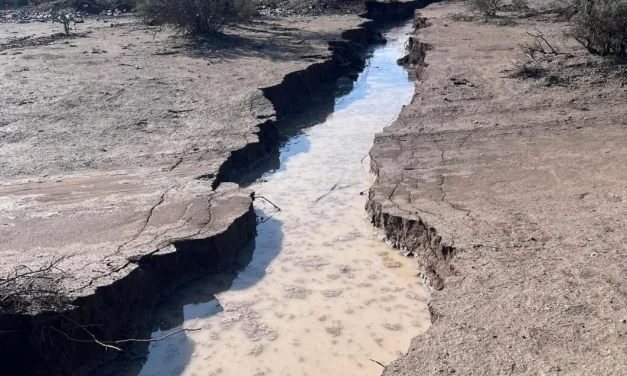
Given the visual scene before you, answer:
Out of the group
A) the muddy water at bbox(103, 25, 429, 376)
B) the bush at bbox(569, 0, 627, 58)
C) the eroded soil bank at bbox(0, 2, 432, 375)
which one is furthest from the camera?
the bush at bbox(569, 0, 627, 58)

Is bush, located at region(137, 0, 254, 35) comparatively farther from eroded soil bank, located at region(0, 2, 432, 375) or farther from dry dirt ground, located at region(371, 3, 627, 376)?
dry dirt ground, located at region(371, 3, 627, 376)

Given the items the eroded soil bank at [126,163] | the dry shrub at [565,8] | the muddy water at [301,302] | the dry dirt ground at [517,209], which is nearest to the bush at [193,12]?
the eroded soil bank at [126,163]

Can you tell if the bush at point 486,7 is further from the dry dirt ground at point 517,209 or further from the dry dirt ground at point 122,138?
the dry dirt ground at point 517,209

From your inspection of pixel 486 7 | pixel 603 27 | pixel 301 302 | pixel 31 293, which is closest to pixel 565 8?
pixel 486 7

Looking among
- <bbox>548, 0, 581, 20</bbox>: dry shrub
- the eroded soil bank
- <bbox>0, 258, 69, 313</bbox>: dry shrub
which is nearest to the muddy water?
the eroded soil bank

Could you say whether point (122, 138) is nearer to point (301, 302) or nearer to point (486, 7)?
point (301, 302)

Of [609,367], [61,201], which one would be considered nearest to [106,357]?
[61,201]
